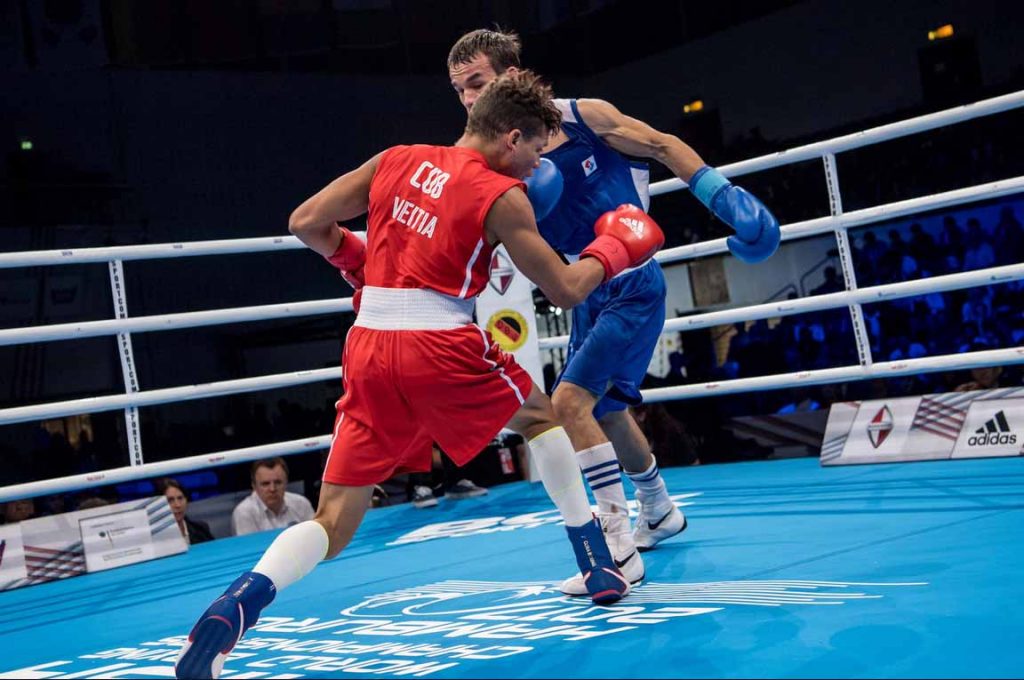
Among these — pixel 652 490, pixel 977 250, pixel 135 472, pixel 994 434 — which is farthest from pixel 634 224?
pixel 977 250

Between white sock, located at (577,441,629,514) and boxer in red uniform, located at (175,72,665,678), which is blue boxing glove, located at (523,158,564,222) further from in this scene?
white sock, located at (577,441,629,514)

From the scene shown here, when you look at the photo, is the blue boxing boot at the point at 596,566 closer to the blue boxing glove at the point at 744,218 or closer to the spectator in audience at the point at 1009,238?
the blue boxing glove at the point at 744,218

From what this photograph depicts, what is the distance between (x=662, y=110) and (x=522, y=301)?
4.84m

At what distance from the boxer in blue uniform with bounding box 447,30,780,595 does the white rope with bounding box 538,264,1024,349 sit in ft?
2.30

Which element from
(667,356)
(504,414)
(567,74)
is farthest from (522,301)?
(567,74)

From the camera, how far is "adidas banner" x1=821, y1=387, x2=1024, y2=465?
3.63m

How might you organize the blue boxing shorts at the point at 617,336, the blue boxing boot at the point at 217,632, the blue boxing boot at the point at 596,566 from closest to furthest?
the blue boxing boot at the point at 217,632 → the blue boxing boot at the point at 596,566 → the blue boxing shorts at the point at 617,336

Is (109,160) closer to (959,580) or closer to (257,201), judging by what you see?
(257,201)

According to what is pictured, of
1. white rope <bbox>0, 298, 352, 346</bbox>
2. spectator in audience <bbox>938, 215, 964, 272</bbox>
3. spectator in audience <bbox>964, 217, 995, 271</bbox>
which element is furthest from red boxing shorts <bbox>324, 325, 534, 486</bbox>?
spectator in audience <bbox>938, 215, 964, 272</bbox>

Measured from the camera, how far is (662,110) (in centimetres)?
911

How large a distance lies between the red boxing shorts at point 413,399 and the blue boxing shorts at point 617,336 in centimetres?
63

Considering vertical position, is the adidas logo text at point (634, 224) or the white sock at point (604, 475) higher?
the adidas logo text at point (634, 224)

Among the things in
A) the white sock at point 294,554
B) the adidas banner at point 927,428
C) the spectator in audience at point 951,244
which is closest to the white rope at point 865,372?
the adidas banner at point 927,428

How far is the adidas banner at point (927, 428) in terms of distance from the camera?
11.9ft
